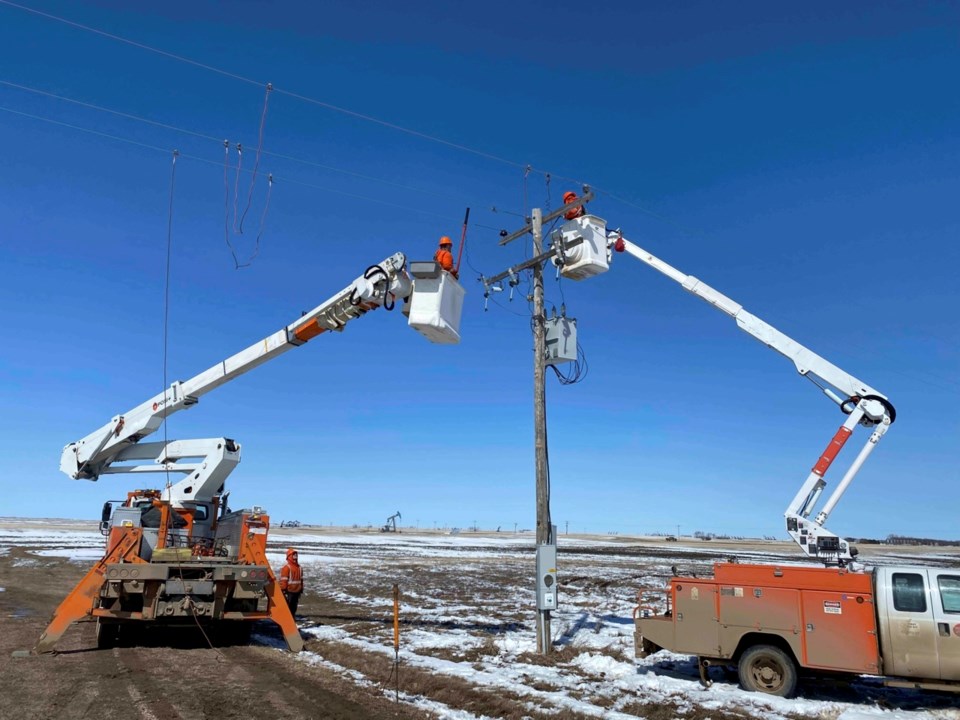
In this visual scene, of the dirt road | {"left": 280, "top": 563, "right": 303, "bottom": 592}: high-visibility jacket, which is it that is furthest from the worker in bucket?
the dirt road

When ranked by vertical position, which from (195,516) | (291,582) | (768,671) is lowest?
(768,671)

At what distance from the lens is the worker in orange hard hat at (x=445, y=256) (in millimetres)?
13523

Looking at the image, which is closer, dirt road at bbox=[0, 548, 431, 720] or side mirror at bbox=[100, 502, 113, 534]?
dirt road at bbox=[0, 548, 431, 720]

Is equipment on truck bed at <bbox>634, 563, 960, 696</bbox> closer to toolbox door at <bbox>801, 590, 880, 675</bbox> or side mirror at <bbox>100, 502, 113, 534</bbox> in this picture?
toolbox door at <bbox>801, 590, 880, 675</bbox>

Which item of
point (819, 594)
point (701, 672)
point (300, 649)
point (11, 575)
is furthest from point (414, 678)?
point (11, 575)

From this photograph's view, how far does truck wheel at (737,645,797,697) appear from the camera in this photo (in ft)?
32.8

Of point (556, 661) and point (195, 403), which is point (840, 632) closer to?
point (556, 661)

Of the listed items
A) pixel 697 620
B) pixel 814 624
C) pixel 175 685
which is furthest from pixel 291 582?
pixel 814 624

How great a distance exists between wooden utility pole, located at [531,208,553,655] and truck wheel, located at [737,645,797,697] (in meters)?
4.08

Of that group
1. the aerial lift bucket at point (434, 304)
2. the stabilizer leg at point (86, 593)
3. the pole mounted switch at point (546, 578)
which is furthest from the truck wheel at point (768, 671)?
the stabilizer leg at point (86, 593)

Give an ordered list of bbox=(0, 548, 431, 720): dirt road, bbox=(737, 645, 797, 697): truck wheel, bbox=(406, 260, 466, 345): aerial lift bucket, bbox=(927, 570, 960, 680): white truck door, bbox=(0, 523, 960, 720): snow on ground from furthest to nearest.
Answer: bbox=(406, 260, 466, 345): aerial lift bucket < bbox=(737, 645, 797, 697): truck wheel < bbox=(0, 523, 960, 720): snow on ground < bbox=(927, 570, 960, 680): white truck door < bbox=(0, 548, 431, 720): dirt road

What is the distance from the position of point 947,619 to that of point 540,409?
796 centimetres

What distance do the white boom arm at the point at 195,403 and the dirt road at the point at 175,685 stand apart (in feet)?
10.8

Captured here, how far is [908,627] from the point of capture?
949cm
